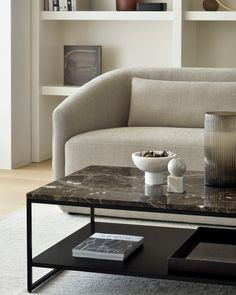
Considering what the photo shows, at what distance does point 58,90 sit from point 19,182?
0.97m

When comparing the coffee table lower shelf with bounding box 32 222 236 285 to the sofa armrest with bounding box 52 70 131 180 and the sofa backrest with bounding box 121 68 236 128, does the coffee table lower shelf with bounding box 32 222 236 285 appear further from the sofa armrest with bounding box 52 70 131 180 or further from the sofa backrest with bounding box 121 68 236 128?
the sofa backrest with bounding box 121 68 236 128

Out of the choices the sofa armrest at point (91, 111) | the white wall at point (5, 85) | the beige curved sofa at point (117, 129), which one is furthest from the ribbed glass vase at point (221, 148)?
the white wall at point (5, 85)

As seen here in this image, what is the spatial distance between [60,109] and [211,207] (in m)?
1.65

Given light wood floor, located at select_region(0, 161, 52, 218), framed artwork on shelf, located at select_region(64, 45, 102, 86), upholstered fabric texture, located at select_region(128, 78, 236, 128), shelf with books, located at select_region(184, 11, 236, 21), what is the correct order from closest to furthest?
upholstered fabric texture, located at select_region(128, 78, 236, 128)
light wood floor, located at select_region(0, 161, 52, 218)
shelf with books, located at select_region(184, 11, 236, 21)
framed artwork on shelf, located at select_region(64, 45, 102, 86)

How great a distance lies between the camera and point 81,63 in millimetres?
5891

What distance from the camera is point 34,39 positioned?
5.68 meters

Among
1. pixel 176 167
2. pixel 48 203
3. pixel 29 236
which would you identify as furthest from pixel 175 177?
pixel 29 236

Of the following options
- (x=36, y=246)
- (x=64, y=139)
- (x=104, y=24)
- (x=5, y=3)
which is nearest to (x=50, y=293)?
(x=36, y=246)

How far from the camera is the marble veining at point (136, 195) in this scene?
2.60 m

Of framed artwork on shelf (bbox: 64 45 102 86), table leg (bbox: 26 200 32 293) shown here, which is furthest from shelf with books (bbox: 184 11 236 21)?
table leg (bbox: 26 200 32 293)

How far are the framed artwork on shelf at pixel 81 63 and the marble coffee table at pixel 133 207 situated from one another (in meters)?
2.79

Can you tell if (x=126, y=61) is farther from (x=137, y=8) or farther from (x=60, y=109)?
(x=60, y=109)

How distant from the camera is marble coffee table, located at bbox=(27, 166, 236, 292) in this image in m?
2.60

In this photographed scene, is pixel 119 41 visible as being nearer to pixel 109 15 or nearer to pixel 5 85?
pixel 109 15
